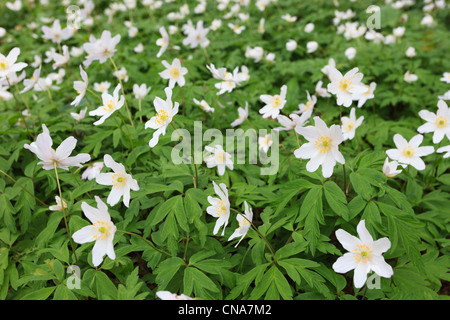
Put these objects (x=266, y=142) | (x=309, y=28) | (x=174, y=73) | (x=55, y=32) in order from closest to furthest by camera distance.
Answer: (x=266, y=142) → (x=174, y=73) → (x=55, y=32) → (x=309, y=28)

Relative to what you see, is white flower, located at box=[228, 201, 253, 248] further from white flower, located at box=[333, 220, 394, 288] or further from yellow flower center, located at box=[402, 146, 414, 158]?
yellow flower center, located at box=[402, 146, 414, 158]

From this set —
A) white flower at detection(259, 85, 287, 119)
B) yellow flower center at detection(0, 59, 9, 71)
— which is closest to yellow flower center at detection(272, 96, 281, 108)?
white flower at detection(259, 85, 287, 119)

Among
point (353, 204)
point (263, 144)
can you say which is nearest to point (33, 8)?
point (263, 144)

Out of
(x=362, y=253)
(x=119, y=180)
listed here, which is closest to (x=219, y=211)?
(x=119, y=180)

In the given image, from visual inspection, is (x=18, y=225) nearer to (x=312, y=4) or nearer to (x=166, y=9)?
(x=166, y=9)

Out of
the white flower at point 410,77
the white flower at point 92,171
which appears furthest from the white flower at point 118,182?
the white flower at point 410,77

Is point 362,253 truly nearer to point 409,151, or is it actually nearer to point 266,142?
point 409,151
